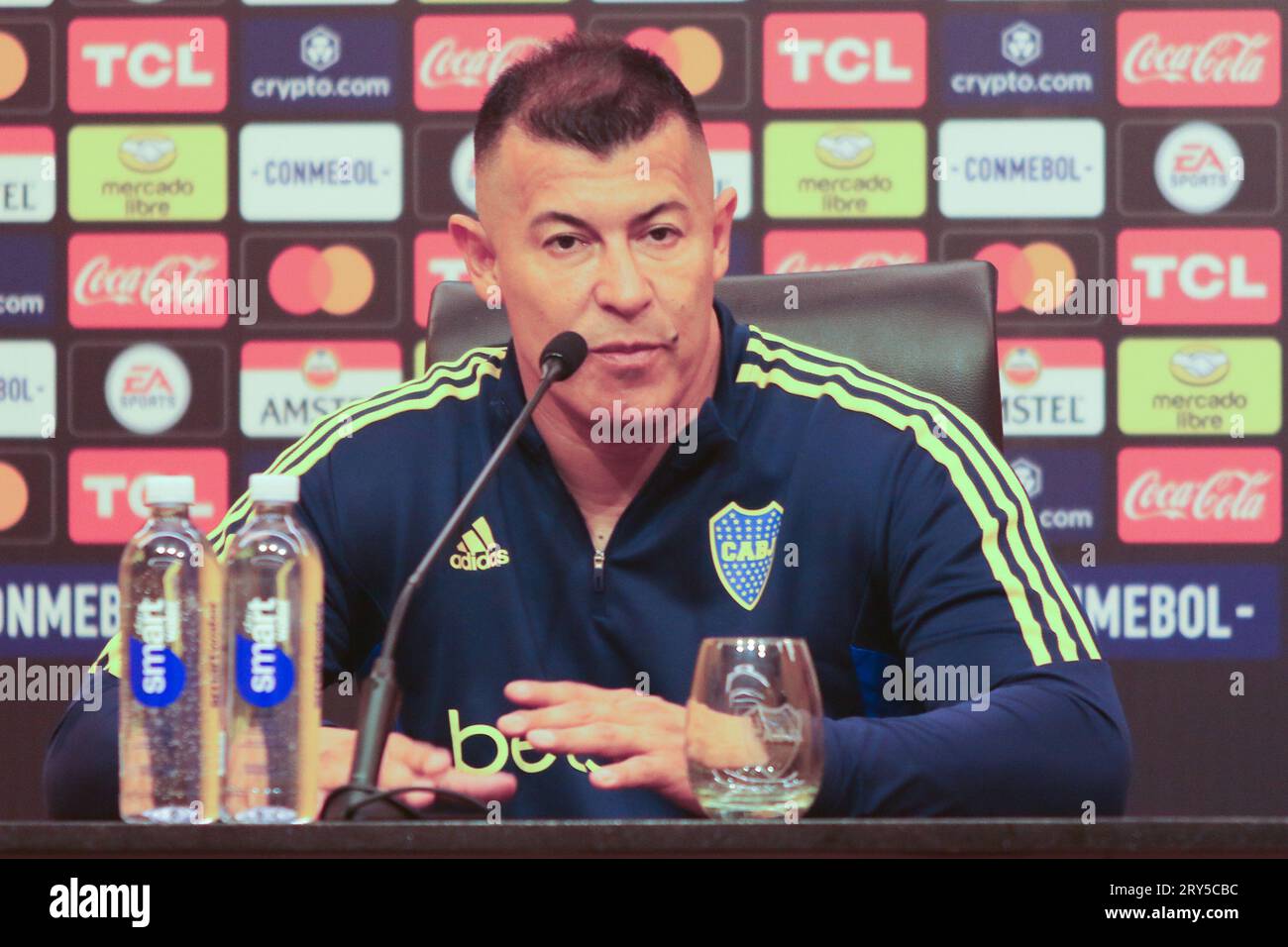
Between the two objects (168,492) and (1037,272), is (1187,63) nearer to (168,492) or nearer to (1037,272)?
(1037,272)

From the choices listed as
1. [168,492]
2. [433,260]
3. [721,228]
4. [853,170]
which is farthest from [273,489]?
[853,170]

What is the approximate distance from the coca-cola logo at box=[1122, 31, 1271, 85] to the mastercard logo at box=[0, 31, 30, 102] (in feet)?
6.48

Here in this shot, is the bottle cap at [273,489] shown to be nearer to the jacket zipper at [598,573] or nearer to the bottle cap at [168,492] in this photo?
the bottle cap at [168,492]

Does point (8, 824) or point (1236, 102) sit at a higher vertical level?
point (1236, 102)

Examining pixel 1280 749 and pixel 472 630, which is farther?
pixel 1280 749

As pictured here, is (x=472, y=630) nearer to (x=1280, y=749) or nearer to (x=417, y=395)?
(x=417, y=395)

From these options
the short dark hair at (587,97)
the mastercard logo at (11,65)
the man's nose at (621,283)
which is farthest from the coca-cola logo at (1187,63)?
the mastercard logo at (11,65)

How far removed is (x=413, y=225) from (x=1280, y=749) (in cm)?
179

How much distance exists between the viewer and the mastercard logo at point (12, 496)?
2746 millimetres

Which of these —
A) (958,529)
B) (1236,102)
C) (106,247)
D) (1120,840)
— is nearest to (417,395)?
(958,529)

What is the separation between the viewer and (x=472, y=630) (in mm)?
1442
